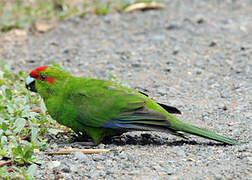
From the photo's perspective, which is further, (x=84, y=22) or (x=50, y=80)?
(x=84, y=22)

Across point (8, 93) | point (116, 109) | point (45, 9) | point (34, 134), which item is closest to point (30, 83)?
point (8, 93)

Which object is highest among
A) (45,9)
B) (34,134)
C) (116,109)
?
(45,9)

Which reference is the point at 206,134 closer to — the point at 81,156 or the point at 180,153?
the point at 180,153

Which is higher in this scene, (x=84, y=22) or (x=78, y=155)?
(x=84, y=22)

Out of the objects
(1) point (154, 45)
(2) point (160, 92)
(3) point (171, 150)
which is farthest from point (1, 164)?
(1) point (154, 45)

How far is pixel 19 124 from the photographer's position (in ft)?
13.1

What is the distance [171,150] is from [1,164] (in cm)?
137

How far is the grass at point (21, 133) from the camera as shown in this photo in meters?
3.49

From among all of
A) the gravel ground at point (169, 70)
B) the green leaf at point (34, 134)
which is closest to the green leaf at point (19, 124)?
the green leaf at point (34, 134)

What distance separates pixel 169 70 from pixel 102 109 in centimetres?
243

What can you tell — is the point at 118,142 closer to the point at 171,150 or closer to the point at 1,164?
the point at 171,150

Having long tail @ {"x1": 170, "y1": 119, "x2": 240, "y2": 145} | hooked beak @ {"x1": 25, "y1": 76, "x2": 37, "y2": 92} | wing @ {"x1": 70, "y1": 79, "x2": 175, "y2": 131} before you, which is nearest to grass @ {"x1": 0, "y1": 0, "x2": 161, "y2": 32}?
hooked beak @ {"x1": 25, "y1": 76, "x2": 37, "y2": 92}

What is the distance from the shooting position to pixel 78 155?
12.3ft

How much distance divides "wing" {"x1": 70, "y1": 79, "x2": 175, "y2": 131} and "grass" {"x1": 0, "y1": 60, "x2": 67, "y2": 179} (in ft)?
1.43
